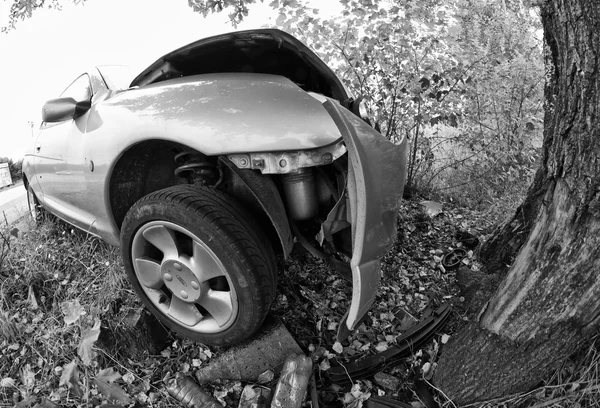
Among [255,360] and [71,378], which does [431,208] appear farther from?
[71,378]

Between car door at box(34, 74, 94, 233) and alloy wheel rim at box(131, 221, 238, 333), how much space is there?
30.0 inches

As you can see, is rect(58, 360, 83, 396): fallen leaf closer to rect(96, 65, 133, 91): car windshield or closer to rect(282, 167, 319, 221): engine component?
rect(282, 167, 319, 221): engine component

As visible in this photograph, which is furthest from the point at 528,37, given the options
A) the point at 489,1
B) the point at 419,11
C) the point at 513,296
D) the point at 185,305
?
the point at 185,305

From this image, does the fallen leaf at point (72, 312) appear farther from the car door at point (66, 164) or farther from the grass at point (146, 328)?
the car door at point (66, 164)

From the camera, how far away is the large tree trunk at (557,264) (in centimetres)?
154

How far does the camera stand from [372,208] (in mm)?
1641

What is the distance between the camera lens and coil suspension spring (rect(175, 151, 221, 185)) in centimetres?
206

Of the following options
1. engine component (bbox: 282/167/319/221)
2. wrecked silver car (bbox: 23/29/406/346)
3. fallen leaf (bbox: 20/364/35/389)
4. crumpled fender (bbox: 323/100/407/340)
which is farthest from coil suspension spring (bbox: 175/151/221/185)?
fallen leaf (bbox: 20/364/35/389)

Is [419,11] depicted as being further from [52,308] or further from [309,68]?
[52,308]

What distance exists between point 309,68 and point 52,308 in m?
2.21

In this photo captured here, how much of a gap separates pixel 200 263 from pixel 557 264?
5.12 ft

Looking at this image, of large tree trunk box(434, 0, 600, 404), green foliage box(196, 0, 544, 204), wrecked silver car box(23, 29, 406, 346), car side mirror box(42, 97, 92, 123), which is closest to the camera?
large tree trunk box(434, 0, 600, 404)

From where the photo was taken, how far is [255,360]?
2180 millimetres

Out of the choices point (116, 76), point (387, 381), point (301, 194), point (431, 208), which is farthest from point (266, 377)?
point (116, 76)
